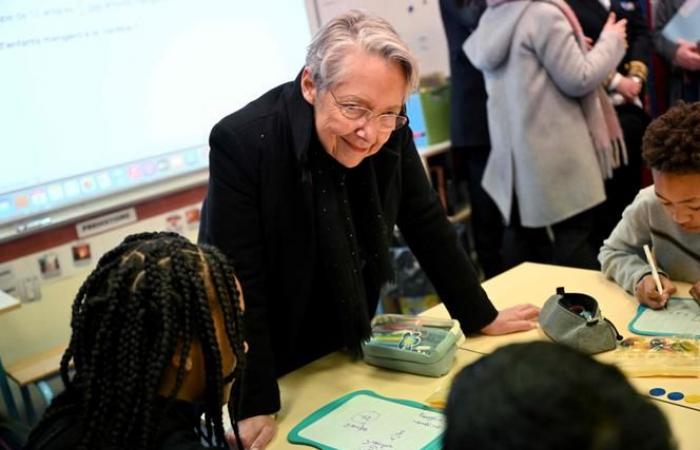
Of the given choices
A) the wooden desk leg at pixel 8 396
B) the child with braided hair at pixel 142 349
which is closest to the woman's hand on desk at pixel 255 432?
the child with braided hair at pixel 142 349

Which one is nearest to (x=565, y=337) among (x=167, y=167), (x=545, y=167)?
(x=545, y=167)

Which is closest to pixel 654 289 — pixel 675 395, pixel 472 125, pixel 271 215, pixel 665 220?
pixel 665 220

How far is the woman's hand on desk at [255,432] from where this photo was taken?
136 cm

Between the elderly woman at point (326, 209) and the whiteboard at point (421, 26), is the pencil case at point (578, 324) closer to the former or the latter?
the elderly woman at point (326, 209)

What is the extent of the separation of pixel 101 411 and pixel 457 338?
2.62ft

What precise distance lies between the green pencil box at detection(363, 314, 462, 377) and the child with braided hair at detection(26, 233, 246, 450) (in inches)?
20.5

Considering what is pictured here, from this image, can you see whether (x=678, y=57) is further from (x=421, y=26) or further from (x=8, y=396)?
(x=8, y=396)

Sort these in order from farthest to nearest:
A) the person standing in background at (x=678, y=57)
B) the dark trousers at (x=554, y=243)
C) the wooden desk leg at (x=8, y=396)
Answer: the person standing in background at (x=678, y=57) < the dark trousers at (x=554, y=243) < the wooden desk leg at (x=8, y=396)

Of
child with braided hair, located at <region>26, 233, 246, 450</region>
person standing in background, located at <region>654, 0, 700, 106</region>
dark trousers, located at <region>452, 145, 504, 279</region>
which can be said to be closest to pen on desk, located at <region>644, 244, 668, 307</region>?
child with braided hair, located at <region>26, 233, 246, 450</region>

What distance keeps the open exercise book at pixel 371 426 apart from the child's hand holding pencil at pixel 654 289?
0.62 metres

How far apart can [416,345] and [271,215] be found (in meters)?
0.40

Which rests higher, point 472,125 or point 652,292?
point 472,125

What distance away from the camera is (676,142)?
1.59 metres

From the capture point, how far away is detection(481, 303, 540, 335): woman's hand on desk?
1674 millimetres
